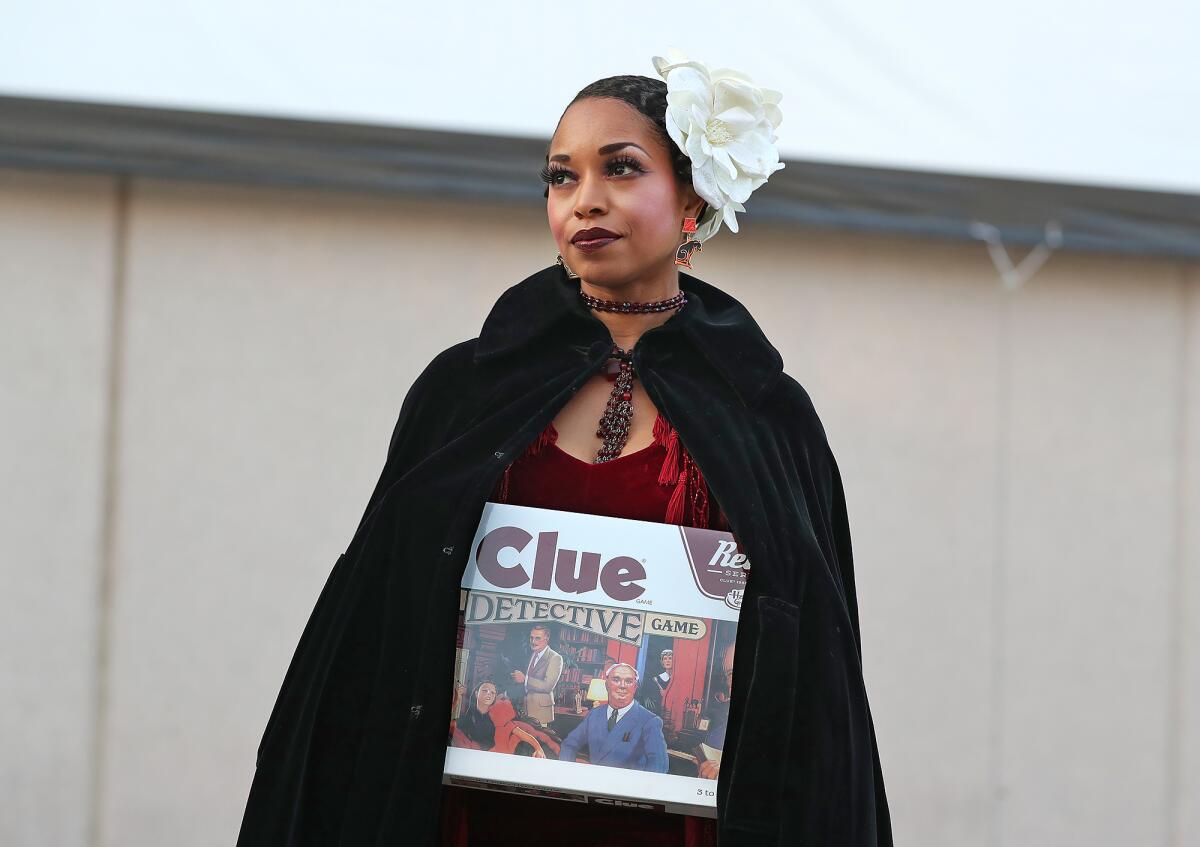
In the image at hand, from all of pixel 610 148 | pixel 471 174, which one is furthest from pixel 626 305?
pixel 471 174

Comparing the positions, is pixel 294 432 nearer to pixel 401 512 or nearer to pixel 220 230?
pixel 220 230

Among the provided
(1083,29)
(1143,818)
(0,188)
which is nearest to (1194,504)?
(1143,818)

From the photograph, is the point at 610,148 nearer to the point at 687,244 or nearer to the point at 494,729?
the point at 687,244

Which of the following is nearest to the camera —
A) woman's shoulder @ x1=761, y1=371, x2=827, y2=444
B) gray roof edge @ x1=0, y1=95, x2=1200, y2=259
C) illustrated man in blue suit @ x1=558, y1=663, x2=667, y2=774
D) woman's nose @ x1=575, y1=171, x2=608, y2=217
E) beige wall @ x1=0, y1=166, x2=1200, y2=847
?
illustrated man in blue suit @ x1=558, y1=663, x2=667, y2=774

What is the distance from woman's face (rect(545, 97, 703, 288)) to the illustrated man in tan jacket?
0.53 metres

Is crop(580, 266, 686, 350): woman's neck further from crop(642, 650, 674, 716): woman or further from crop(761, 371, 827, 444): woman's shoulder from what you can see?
crop(642, 650, 674, 716): woman

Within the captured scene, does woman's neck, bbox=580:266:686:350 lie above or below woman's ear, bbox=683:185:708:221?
below

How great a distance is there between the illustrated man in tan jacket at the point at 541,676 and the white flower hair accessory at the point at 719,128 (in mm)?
683

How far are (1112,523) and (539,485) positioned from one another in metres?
3.09

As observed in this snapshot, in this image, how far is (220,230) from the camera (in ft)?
14.5

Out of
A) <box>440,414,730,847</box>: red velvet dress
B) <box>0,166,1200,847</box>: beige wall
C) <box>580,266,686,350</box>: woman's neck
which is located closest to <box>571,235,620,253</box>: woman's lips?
<box>580,266,686,350</box>: woman's neck

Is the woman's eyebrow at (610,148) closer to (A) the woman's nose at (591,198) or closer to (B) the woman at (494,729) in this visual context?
(A) the woman's nose at (591,198)

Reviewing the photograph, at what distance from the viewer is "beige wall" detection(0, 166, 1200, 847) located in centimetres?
438

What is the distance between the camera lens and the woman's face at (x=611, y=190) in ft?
6.73
